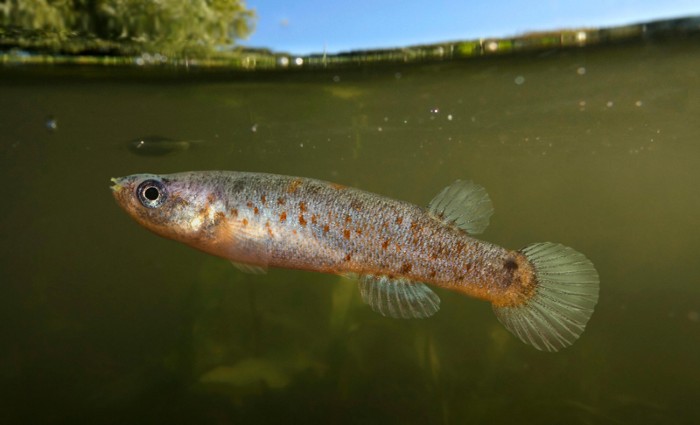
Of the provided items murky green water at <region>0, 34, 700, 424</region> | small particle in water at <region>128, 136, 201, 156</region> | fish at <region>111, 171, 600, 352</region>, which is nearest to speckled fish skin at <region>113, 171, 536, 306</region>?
fish at <region>111, 171, 600, 352</region>

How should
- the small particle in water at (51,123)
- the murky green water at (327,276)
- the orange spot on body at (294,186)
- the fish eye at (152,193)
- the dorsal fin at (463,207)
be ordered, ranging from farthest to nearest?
the small particle in water at (51,123) < the murky green water at (327,276) < the fish eye at (152,193) < the orange spot on body at (294,186) < the dorsal fin at (463,207)

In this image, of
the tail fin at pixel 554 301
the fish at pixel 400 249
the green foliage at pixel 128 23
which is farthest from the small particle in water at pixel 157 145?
the tail fin at pixel 554 301

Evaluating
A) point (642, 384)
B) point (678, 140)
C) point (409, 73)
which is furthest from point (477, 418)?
point (678, 140)

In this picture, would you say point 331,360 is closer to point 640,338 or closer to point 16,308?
point 640,338

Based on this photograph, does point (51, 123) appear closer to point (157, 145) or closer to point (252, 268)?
point (157, 145)

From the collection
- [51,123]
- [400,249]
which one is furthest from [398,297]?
[51,123]

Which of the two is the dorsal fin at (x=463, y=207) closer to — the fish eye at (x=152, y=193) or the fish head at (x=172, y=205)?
the fish head at (x=172, y=205)
